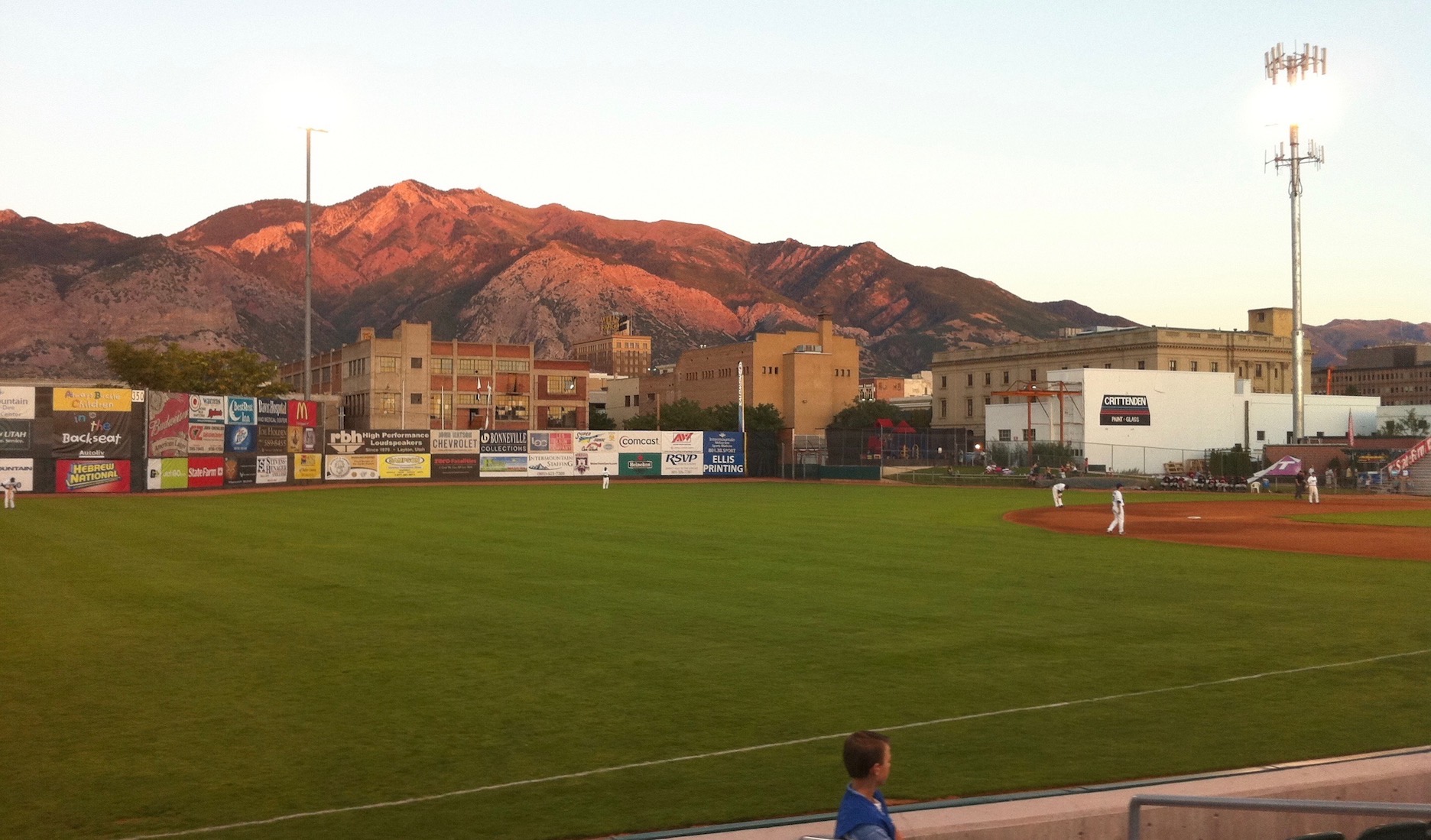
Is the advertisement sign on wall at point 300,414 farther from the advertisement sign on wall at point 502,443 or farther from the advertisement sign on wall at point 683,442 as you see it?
the advertisement sign on wall at point 683,442

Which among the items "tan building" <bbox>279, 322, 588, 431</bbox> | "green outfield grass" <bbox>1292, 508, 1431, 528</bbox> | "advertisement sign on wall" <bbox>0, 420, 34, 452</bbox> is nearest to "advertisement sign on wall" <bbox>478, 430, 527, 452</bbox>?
"advertisement sign on wall" <bbox>0, 420, 34, 452</bbox>

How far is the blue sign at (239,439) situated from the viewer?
5653 centimetres

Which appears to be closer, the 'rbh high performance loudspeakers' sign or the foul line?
the foul line

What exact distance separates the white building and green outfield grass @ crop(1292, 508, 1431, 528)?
3617cm

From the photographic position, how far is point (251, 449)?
57.8 metres

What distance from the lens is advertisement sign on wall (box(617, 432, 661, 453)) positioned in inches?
2820

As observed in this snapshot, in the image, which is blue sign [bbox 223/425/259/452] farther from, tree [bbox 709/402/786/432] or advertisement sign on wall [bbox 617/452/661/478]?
tree [bbox 709/402/786/432]

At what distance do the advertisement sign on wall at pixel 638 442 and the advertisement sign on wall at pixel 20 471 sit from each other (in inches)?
1237

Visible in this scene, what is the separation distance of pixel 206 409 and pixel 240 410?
2.02 m

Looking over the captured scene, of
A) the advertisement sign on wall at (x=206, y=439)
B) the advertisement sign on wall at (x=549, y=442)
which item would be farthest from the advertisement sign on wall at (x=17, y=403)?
the advertisement sign on wall at (x=549, y=442)

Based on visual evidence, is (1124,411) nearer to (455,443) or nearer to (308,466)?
(455,443)

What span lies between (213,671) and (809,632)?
7096 millimetres

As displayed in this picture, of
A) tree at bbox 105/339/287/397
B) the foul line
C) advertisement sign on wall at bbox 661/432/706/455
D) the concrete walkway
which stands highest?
tree at bbox 105/339/287/397

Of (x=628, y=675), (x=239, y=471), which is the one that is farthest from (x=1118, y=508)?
(x=239, y=471)
